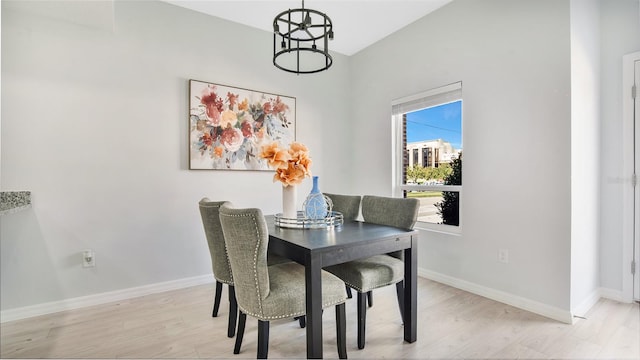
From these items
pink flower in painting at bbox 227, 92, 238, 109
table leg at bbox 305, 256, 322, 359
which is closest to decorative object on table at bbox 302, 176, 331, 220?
table leg at bbox 305, 256, 322, 359

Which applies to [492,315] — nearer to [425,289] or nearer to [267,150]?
[425,289]

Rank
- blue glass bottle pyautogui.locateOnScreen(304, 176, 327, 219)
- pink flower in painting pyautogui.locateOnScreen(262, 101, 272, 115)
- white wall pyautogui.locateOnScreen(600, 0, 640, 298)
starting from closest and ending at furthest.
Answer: blue glass bottle pyautogui.locateOnScreen(304, 176, 327, 219), white wall pyautogui.locateOnScreen(600, 0, 640, 298), pink flower in painting pyautogui.locateOnScreen(262, 101, 272, 115)

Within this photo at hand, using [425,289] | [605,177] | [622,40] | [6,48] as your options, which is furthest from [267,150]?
[622,40]

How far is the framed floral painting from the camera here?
119 inches

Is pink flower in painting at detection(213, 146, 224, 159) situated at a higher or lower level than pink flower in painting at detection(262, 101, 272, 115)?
lower

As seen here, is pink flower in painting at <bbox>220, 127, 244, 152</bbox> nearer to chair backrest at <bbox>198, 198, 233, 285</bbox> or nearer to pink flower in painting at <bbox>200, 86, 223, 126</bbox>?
pink flower in painting at <bbox>200, 86, 223, 126</bbox>

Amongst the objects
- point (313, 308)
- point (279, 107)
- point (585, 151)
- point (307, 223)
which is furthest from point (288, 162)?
point (585, 151)

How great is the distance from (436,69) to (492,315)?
2.24 metres

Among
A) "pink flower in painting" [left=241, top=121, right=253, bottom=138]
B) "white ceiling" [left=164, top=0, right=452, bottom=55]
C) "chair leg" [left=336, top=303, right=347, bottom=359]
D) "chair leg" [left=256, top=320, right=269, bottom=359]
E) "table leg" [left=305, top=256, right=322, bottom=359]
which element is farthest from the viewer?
"pink flower in painting" [left=241, top=121, right=253, bottom=138]

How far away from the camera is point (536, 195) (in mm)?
2377

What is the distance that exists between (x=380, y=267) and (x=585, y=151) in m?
1.86

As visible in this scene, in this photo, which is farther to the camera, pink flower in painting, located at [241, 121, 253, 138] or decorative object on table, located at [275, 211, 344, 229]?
pink flower in painting, located at [241, 121, 253, 138]

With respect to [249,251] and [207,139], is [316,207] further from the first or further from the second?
[207,139]

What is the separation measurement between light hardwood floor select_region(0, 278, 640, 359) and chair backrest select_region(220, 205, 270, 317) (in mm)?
547
